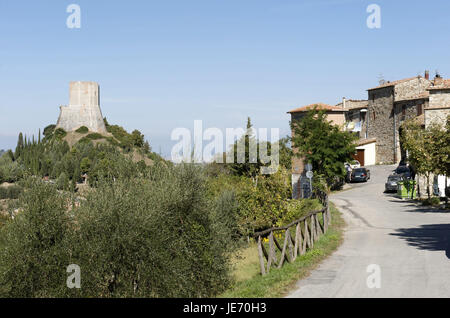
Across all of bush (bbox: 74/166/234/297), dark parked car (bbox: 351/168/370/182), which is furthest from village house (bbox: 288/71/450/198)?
bush (bbox: 74/166/234/297)

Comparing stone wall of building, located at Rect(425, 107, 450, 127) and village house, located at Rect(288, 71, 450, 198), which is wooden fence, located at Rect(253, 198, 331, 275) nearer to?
stone wall of building, located at Rect(425, 107, 450, 127)

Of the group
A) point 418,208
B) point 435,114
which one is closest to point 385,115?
point 435,114

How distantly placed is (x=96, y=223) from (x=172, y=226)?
7.52ft

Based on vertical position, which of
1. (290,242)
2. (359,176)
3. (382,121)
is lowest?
(290,242)

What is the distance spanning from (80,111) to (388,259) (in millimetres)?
115199

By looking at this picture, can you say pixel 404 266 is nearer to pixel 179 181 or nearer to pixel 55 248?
pixel 179 181

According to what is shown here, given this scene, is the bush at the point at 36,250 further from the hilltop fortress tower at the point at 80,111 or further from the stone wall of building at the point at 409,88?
the hilltop fortress tower at the point at 80,111

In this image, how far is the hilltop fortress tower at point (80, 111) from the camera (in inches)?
4719

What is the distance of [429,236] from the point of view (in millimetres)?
17391

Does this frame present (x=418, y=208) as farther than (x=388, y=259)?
Yes

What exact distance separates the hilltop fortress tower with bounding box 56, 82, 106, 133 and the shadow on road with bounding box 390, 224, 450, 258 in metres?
109

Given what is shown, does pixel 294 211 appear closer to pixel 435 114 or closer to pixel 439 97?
pixel 435 114
